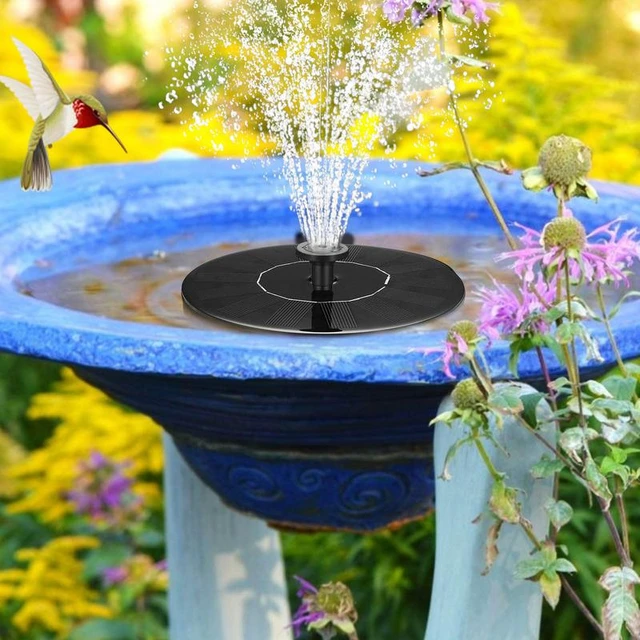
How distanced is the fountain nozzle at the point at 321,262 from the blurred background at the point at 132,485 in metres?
1.23

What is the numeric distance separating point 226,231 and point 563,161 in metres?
1.32

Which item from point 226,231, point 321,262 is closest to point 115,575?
point 226,231

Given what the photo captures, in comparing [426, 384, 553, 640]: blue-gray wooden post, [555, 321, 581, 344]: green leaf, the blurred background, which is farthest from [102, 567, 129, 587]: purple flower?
[555, 321, 581, 344]: green leaf

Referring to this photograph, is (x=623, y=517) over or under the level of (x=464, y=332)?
under

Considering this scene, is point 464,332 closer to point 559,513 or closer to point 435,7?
point 559,513

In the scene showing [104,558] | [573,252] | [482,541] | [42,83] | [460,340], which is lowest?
[104,558]

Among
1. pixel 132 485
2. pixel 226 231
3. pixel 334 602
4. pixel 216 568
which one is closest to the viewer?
pixel 334 602

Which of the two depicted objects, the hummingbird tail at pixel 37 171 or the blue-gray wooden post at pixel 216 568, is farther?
the blue-gray wooden post at pixel 216 568

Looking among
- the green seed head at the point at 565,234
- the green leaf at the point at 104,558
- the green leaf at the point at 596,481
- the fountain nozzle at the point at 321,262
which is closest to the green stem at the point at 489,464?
the green leaf at the point at 596,481

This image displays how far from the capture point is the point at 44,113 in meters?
1.58

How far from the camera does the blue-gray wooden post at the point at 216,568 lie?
2.39m

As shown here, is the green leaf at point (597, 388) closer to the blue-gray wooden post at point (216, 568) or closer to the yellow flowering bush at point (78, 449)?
the blue-gray wooden post at point (216, 568)

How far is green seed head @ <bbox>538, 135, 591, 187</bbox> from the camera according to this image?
52.0 inches

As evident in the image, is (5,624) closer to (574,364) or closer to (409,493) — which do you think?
(409,493)
